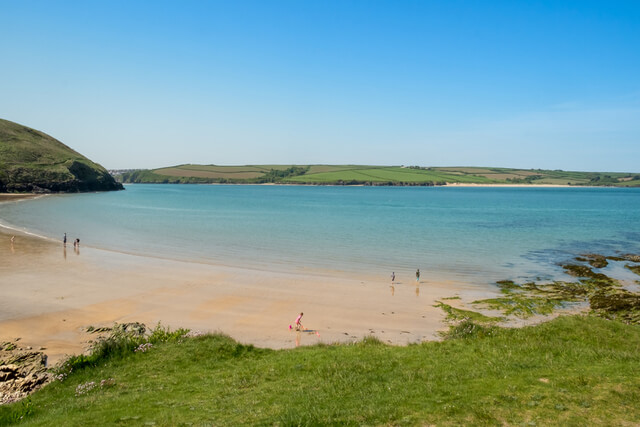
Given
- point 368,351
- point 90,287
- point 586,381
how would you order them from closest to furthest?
1. point 586,381
2. point 368,351
3. point 90,287

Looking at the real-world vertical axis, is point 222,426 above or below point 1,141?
below

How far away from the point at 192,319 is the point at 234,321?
256cm

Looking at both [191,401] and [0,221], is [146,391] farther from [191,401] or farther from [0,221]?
[0,221]

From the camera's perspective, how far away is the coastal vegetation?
9938mm

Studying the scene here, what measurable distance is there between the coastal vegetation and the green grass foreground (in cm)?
4

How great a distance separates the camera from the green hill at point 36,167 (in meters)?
148

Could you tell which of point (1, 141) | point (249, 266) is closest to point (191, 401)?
point (249, 266)

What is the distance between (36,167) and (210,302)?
165m

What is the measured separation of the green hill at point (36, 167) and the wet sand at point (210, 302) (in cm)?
13174

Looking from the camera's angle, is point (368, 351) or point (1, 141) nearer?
point (368, 351)

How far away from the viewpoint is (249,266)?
40000 millimetres

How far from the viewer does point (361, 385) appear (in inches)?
476

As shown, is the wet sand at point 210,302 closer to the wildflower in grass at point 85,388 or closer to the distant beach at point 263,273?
the distant beach at point 263,273

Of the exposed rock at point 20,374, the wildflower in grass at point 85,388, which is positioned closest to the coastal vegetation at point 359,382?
the wildflower in grass at point 85,388
